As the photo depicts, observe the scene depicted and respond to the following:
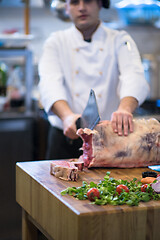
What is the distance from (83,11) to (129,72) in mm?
410

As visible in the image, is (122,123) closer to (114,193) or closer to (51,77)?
(114,193)

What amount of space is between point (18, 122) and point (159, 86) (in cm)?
296

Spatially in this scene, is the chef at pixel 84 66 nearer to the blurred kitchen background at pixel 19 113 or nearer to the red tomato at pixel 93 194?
the blurred kitchen background at pixel 19 113

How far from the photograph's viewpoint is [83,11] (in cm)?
226

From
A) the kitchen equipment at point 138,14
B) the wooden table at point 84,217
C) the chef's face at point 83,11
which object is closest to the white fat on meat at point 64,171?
the wooden table at point 84,217

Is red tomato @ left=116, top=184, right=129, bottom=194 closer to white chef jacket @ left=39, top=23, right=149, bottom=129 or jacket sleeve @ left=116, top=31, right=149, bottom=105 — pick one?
jacket sleeve @ left=116, top=31, right=149, bottom=105

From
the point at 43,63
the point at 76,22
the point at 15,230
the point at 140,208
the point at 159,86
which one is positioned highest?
the point at 76,22

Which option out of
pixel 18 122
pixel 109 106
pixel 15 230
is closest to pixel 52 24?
pixel 18 122

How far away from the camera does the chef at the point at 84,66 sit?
2.29 metres

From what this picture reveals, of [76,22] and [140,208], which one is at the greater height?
[76,22]

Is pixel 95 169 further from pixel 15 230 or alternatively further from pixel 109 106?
pixel 15 230

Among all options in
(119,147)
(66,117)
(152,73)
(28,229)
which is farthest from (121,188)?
(152,73)

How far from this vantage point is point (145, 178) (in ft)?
4.87

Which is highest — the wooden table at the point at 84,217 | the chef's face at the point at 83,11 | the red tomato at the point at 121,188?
the chef's face at the point at 83,11
